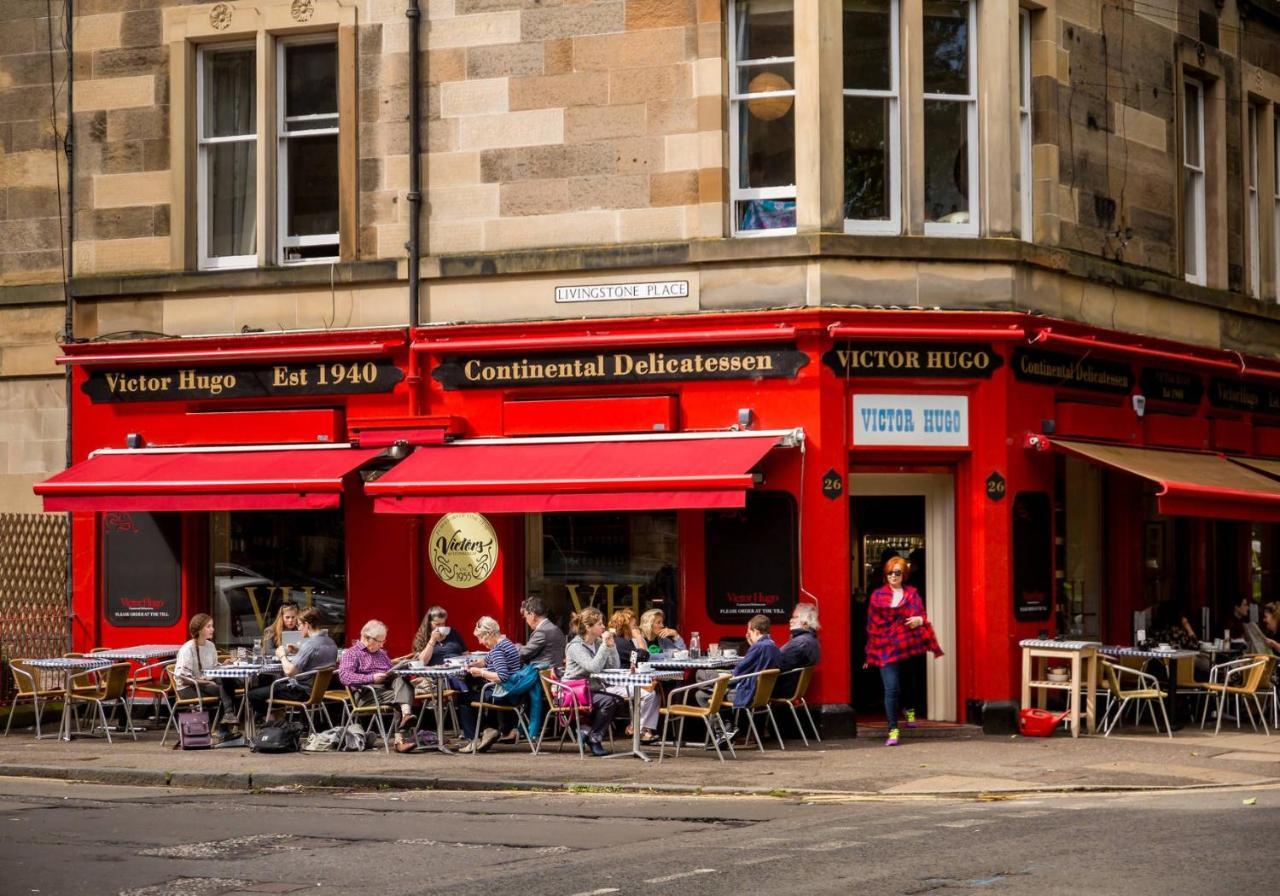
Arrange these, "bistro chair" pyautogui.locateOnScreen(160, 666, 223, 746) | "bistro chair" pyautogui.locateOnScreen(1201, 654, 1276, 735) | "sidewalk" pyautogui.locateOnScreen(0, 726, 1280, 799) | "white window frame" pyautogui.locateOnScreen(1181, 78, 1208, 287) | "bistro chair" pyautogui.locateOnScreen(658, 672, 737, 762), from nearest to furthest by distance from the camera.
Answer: "sidewalk" pyautogui.locateOnScreen(0, 726, 1280, 799) < "bistro chair" pyautogui.locateOnScreen(658, 672, 737, 762) < "bistro chair" pyautogui.locateOnScreen(160, 666, 223, 746) < "bistro chair" pyautogui.locateOnScreen(1201, 654, 1276, 735) < "white window frame" pyautogui.locateOnScreen(1181, 78, 1208, 287)

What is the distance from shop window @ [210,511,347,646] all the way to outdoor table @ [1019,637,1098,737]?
7.17 meters

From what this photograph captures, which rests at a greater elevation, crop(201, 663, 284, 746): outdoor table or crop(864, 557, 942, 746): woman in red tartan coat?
crop(864, 557, 942, 746): woman in red tartan coat

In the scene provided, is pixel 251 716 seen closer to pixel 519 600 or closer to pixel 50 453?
pixel 519 600

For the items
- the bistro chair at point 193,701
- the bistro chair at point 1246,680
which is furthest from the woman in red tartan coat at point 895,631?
the bistro chair at point 193,701

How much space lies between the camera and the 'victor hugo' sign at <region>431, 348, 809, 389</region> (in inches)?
776

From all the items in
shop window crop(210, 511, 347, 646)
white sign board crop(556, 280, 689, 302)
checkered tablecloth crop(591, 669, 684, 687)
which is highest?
white sign board crop(556, 280, 689, 302)

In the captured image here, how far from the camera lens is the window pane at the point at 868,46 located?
20188 mm

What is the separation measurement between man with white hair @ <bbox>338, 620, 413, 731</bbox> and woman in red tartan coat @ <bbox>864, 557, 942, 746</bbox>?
14.7ft

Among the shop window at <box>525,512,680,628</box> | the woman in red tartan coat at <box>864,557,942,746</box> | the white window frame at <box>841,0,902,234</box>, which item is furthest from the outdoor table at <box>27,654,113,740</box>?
the white window frame at <box>841,0,902,234</box>

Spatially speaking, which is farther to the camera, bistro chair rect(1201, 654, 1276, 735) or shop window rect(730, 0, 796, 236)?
shop window rect(730, 0, 796, 236)

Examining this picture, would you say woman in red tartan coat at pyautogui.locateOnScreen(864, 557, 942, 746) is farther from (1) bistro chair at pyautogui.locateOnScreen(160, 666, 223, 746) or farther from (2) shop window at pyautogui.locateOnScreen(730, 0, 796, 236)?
(1) bistro chair at pyautogui.locateOnScreen(160, 666, 223, 746)

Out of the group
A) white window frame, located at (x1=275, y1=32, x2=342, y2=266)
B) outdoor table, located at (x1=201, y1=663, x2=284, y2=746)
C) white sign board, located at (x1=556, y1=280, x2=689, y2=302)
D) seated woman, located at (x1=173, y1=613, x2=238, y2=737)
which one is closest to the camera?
outdoor table, located at (x1=201, y1=663, x2=284, y2=746)

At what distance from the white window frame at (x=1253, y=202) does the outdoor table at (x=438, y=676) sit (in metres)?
12.3

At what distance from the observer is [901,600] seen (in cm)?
1928
